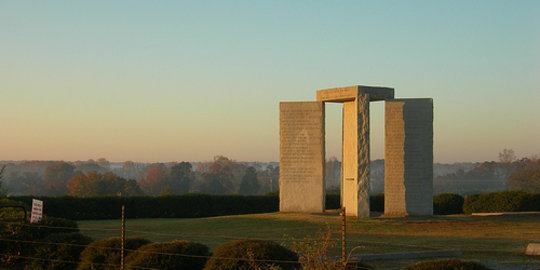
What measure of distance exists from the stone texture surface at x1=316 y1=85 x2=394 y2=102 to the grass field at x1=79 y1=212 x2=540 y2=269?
4.64 metres

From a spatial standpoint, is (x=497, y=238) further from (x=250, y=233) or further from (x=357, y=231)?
(x=250, y=233)

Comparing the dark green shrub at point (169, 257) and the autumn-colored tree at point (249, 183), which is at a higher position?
the autumn-colored tree at point (249, 183)

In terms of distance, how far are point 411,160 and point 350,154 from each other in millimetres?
2735

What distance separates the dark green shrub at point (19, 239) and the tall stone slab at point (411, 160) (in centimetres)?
1472

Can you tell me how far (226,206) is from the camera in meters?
26.4

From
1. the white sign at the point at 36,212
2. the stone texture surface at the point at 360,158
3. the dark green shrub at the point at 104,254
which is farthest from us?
the stone texture surface at the point at 360,158

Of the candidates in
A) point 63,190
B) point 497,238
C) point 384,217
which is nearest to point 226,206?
point 384,217

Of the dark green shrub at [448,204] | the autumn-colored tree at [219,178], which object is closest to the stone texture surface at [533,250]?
the dark green shrub at [448,204]

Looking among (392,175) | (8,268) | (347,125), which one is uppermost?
(347,125)

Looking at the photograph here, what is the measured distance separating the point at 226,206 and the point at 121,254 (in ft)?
58.7

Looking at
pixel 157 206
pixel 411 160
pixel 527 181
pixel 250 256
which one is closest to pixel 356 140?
pixel 411 160

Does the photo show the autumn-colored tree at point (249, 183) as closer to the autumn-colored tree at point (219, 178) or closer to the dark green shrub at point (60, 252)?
the autumn-colored tree at point (219, 178)

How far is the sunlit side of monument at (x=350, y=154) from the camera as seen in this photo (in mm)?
22094

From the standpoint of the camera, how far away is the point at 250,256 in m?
7.71
